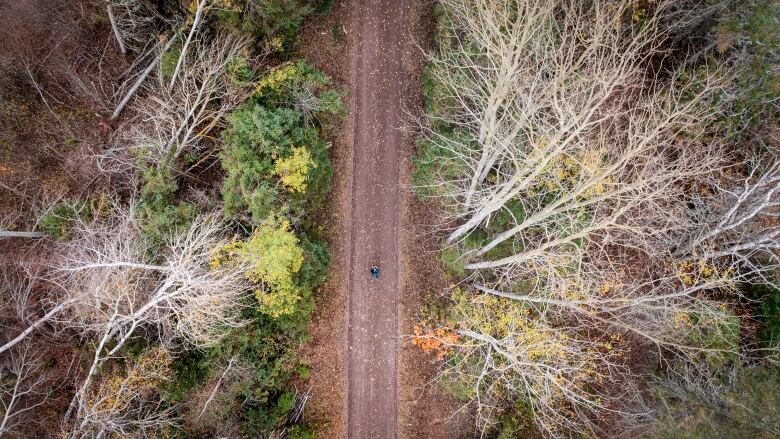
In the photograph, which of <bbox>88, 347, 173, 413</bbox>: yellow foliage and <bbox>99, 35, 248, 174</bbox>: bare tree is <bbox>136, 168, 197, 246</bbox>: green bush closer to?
<bbox>99, 35, 248, 174</bbox>: bare tree

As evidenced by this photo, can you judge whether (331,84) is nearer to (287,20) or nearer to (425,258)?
(287,20)

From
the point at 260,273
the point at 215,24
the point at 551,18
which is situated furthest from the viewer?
the point at 215,24

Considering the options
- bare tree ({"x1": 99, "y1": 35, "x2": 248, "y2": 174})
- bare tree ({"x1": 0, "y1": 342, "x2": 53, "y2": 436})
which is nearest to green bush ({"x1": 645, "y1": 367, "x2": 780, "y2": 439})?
bare tree ({"x1": 99, "y1": 35, "x2": 248, "y2": 174})

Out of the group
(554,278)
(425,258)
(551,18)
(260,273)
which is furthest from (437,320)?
(551,18)

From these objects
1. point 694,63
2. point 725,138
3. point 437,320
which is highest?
point 694,63

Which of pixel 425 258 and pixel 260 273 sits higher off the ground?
pixel 260 273

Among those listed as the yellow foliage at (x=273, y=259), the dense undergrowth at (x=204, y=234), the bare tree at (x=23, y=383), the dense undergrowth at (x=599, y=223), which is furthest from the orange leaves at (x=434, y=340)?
the bare tree at (x=23, y=383)
